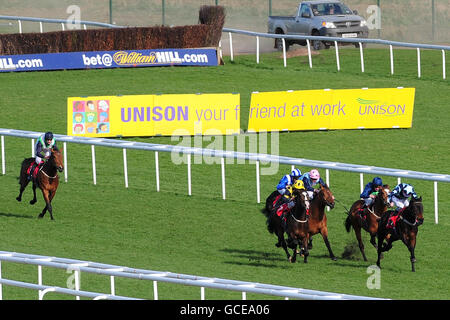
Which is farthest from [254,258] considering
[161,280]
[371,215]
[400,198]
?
[161,280]

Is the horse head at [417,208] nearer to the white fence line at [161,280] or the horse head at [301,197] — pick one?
the horse head at [301,197]

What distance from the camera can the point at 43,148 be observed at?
54.4 ft

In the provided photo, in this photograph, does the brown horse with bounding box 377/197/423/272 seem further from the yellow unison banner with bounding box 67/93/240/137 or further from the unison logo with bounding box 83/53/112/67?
the unison logo with bounding box 83/53/112/67

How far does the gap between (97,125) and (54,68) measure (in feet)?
21.2

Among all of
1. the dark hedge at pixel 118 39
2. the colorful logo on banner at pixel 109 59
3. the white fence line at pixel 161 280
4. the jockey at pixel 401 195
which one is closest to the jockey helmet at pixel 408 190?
the jockey at pixel 401 195

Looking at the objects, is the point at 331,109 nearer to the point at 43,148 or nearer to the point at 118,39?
the point at 118,39

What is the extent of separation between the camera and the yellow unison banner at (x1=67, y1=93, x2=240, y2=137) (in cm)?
2078

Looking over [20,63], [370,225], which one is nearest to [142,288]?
[370,225]

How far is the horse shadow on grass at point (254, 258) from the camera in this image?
1430 centimetres

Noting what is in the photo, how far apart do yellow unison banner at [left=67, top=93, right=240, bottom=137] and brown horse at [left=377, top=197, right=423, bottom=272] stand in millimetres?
7539

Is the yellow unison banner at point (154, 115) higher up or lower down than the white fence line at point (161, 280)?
higher up

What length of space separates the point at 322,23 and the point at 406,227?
17.1 meters

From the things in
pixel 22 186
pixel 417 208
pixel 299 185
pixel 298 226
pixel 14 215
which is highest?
pixel 299 185

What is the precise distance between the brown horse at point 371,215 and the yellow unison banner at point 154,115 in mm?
6819
